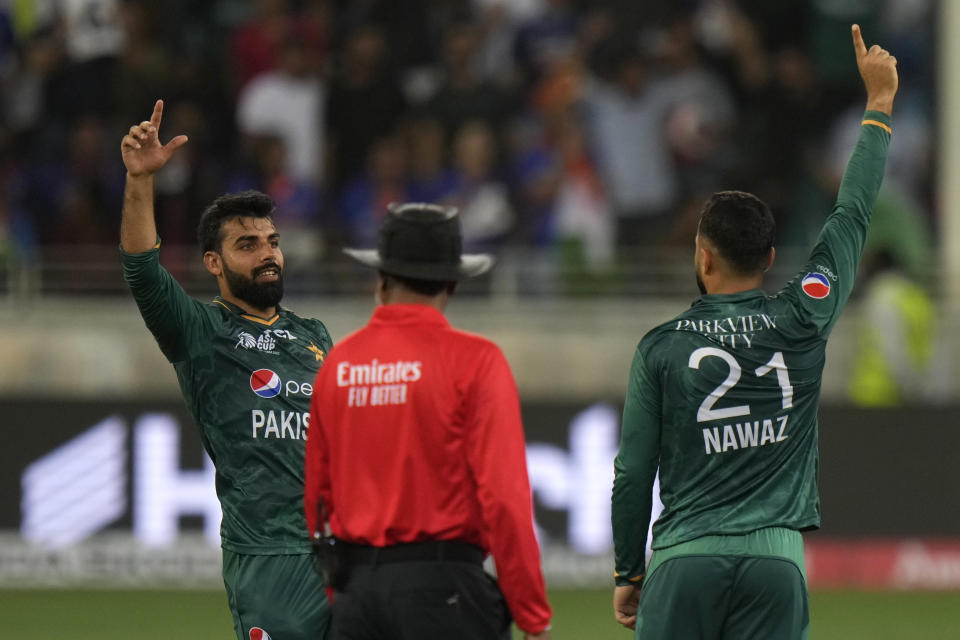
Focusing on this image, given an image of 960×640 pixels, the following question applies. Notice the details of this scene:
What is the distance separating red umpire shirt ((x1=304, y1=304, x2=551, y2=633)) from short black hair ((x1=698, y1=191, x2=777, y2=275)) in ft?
3.24

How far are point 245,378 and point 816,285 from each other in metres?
2.25

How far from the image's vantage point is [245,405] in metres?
6.15

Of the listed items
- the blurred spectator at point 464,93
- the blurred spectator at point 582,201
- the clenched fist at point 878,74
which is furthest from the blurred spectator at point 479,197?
the clenched fist at point 878,74

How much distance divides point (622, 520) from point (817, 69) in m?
11.3

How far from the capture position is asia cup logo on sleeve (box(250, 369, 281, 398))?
6176 mm

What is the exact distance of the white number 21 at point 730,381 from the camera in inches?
212

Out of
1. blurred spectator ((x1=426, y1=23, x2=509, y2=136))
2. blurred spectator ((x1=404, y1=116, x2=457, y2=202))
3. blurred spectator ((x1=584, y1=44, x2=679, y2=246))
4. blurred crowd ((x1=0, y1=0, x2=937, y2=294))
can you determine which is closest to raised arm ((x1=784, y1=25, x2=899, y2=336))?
blurred crowd ((x1=0, y1=0, x2=937, y2=294))

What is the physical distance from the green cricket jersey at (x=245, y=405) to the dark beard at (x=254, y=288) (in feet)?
0.29

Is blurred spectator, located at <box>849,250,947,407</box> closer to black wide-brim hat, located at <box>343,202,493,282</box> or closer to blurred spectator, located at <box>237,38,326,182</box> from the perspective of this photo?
blurred spectator, located at <box>237,38,326,182</box>

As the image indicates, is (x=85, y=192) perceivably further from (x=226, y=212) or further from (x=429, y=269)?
(x=429, y=269)

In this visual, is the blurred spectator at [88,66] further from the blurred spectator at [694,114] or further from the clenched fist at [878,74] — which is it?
the clenched fist at [878,74]

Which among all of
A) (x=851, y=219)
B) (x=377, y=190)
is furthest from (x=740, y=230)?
(x=377, y=190)

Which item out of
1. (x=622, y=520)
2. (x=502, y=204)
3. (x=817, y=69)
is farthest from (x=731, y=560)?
(x=817, y=69)

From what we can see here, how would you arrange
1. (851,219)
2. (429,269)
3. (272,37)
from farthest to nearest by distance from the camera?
1. (272,37)
2. (851,219)
3. (429,269)
